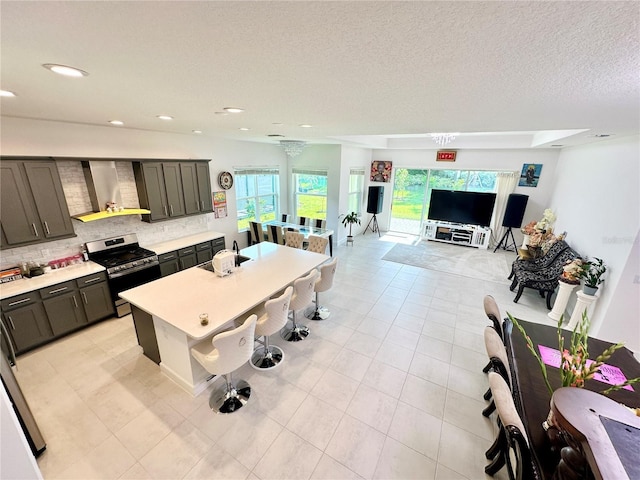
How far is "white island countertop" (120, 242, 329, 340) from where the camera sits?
238 centimetres

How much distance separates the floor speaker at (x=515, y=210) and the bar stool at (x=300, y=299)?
19.9 feet

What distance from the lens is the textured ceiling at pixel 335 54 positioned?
76cm

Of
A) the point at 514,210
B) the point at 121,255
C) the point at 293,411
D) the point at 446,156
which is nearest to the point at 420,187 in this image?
the point at 446,156

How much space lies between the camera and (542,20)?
2.49ft

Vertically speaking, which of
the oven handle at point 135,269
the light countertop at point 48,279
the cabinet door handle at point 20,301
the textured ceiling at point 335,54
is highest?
the textured ceiling at point 335,54

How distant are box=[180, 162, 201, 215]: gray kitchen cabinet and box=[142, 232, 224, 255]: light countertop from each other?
0.51 metres

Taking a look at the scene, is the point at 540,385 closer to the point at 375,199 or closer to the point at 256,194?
the point at 256,194

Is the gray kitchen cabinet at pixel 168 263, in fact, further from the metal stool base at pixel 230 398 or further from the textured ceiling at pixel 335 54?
the textured ceiling at pixel 335 54

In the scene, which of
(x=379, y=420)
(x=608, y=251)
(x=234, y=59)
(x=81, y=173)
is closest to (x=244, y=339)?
(x=379, y=420)

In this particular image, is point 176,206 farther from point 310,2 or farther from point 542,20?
point 542,20

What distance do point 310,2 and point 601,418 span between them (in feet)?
6.87

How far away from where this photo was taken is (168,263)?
435 cm

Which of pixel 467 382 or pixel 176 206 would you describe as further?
pixel 176 206

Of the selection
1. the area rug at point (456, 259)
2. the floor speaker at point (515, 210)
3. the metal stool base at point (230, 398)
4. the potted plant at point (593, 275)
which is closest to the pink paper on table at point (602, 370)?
the potted plant at point (593, 275)
